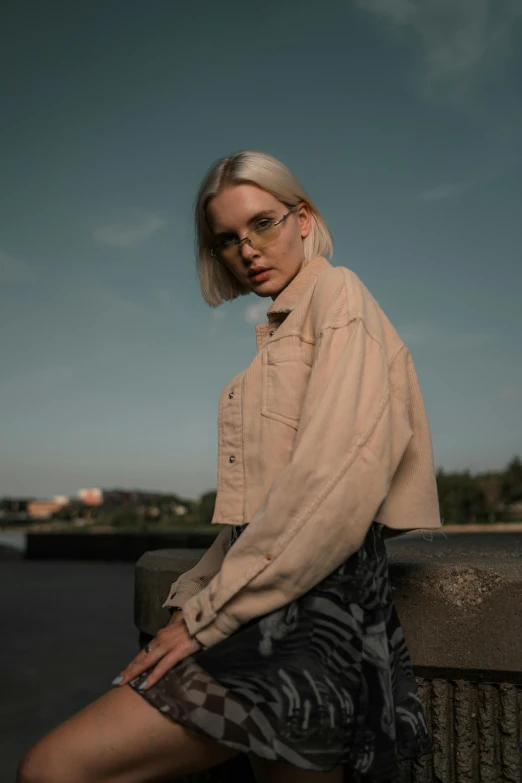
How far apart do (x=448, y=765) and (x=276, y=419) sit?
130 centimetres

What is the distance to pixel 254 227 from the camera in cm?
176

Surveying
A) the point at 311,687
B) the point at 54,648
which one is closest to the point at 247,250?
the point at 311,687

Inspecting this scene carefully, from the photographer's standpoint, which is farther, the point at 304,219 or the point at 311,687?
the point at 304,219

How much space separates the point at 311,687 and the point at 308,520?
12.0 inches

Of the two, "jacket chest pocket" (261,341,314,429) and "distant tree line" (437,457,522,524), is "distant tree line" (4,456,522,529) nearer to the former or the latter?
"distant tree line" (437,457,522,524)

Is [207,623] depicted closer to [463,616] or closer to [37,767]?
[37,767]

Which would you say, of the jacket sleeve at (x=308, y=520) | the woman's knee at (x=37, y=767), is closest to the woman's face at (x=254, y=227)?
the jacket sleeve at (x=308, y=520)

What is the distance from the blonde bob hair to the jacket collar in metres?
0.10

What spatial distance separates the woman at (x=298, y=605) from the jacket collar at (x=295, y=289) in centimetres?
11

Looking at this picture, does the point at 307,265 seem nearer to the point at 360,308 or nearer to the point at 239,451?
the point at 360,308

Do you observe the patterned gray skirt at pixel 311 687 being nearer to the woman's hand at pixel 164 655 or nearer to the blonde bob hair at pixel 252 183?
the woman's hand at pixel 164 655

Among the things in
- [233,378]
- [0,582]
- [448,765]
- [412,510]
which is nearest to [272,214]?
[233,378]

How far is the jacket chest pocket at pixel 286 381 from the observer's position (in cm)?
147

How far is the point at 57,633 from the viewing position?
632cm
